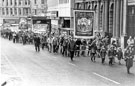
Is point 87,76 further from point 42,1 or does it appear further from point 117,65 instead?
point 42,1

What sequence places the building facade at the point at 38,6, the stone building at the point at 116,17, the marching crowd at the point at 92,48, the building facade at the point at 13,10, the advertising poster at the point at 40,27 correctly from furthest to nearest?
the building facade at the point at 13,10 < the building facade at the point at 38,6 < the advertising poster at the point at 40,27 < the stone building at the point at 116,17 < the marching crowd at the point at 92,48

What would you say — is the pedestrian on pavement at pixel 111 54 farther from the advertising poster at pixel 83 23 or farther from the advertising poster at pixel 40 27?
the advertising poster at pixel 40 27

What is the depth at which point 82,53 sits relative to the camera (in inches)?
1172

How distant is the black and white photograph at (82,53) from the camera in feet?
56.9

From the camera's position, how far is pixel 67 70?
20375 mm

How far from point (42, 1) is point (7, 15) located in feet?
49.5

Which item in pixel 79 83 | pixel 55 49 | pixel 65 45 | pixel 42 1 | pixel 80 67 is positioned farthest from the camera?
pixel 42 1

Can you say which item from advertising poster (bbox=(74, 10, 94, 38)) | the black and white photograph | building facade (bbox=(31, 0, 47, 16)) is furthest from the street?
building facade (bbox=(31, 0, 47, 16))

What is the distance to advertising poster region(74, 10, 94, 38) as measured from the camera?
28906 mm

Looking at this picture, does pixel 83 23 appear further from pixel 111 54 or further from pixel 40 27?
pixel 40 27

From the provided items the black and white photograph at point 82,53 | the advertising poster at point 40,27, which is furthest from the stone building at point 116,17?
the advertising poster at point 40,27

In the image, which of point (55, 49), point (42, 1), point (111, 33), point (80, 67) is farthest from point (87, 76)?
point (42, 1)

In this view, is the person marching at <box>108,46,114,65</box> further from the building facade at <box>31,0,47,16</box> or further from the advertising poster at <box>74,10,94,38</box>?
the building facade at <box>31,0,47,16</box>

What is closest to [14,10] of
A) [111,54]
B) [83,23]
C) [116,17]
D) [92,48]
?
[116,17]
